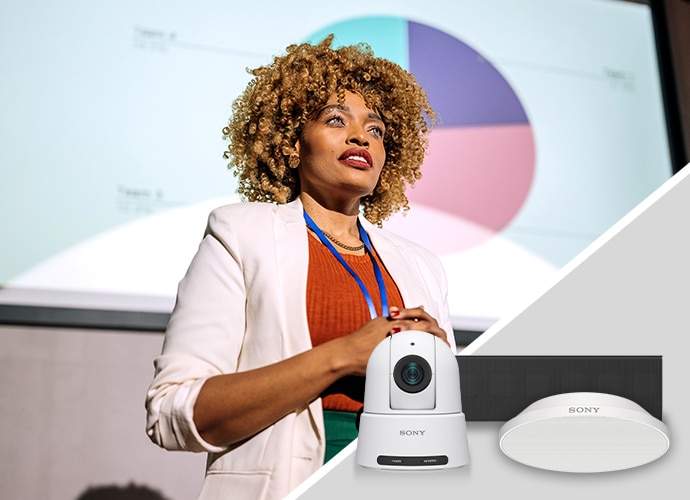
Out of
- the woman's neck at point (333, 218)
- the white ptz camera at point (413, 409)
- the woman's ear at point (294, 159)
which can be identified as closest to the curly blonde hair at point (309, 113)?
the woman's ear at point (294, 159)

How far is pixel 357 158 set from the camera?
122 centimetres

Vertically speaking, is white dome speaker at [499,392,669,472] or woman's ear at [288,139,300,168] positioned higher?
woman's ear at [288,139,300,168]

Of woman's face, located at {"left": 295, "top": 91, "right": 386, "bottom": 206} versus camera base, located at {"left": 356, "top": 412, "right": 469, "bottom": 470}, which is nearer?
camera base, located at {"left": 356, "top": 412, "right": 469, "bottom": 470}

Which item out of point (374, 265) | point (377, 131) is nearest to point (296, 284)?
point (374, 265)

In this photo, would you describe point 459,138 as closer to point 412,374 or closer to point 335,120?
point 335,120

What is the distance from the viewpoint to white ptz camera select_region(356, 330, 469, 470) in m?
0.57

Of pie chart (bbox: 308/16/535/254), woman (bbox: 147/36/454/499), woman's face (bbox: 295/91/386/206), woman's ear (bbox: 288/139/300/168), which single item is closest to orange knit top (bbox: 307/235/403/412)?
woman (bbox: 147/36/454/499)

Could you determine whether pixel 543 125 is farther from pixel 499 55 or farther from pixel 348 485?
pixel 348 485

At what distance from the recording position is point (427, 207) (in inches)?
100

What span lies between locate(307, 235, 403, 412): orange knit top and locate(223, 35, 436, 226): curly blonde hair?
263 millimetres

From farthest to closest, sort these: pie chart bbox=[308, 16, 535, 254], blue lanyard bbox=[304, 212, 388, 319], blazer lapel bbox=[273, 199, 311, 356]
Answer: pie chart bbox=[308, 16, 535, 254] → blue lanyard bbox=[304, 212, 388, 319] → blazer lapel bbox=[273, 199, 311, 356]

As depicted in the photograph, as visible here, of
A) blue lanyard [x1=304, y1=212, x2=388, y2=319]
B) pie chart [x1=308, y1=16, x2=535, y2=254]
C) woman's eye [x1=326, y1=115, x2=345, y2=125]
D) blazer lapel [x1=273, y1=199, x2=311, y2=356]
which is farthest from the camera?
pie chart [x1=308, y1=16, x2=535, y2=254]

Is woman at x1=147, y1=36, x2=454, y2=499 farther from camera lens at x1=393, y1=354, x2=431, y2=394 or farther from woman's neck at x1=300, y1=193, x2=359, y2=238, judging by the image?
camera lens at x1=393, y1=354, x2=431, y2=394

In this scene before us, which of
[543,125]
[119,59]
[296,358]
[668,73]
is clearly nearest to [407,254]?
[296,358]
